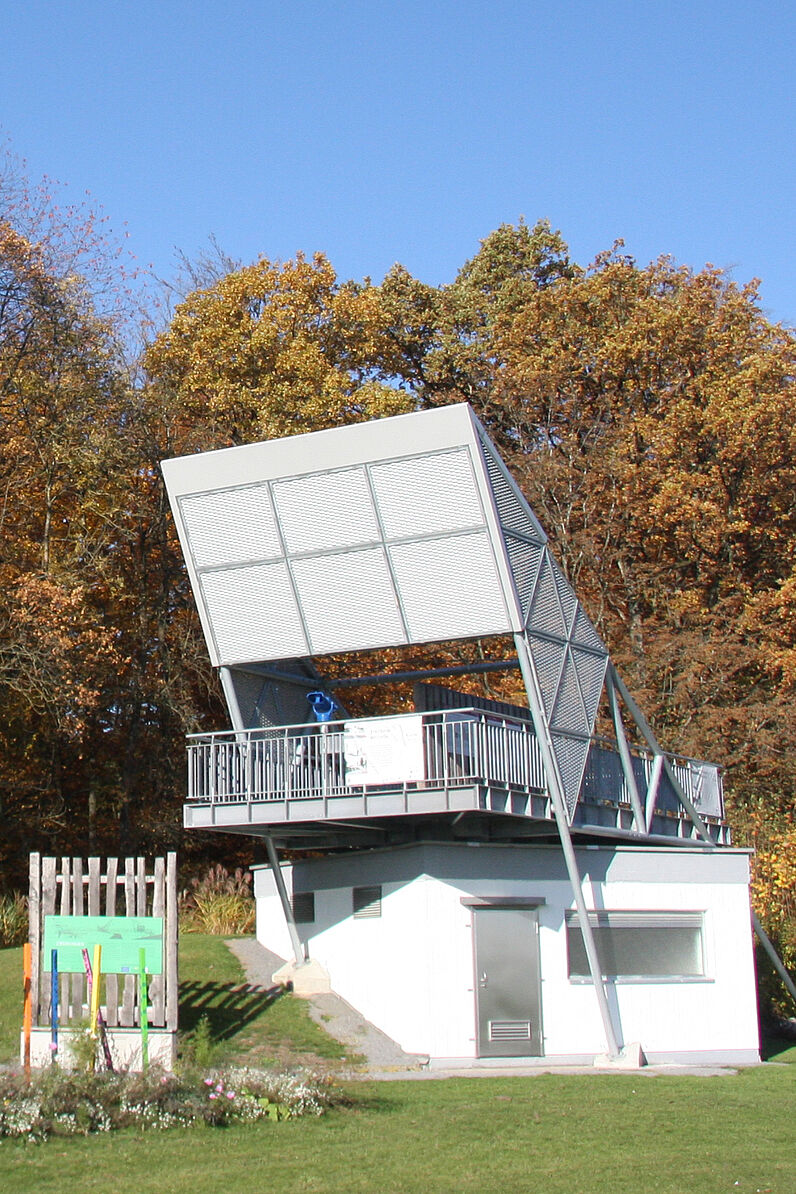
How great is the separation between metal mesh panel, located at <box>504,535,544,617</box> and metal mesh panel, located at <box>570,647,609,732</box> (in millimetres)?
1805

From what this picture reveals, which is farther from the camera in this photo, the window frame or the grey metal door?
the window frame

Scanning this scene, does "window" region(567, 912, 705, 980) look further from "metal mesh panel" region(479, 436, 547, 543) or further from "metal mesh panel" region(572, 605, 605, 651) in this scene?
"metal mesh panel" region(479, 436, 547, 543)

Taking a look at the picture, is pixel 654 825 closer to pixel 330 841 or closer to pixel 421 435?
pixel 330 841

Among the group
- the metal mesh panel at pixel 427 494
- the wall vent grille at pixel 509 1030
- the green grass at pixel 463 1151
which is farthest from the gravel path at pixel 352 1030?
the metal mesh panel at pixel 427 494

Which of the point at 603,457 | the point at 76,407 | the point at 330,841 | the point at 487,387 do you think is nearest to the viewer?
the point at 330,841

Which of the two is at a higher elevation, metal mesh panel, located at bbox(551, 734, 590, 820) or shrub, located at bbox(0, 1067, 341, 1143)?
metal mesh panel, located at bbox(551, 734, 590, 820)

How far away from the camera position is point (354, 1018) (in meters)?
20.5

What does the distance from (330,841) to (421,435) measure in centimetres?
753

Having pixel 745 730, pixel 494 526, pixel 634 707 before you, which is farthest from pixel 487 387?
pixel 494 526

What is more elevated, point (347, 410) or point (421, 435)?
point (347, 410)

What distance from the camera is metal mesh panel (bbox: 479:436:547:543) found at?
2042 centimetres

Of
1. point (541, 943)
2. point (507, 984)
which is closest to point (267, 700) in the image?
point (541, 943)

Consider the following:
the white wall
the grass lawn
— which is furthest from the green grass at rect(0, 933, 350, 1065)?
the grass lawn

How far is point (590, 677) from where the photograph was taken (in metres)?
22.8
